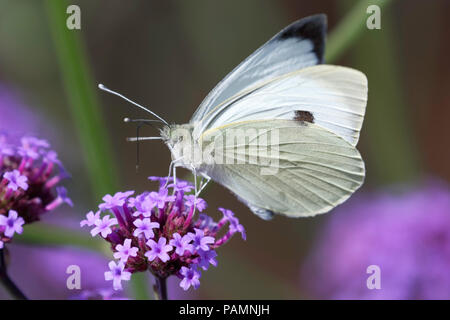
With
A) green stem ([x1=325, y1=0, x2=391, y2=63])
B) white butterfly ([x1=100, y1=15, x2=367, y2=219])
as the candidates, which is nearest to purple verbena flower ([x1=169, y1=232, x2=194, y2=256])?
white butterfly ([x1=100, y1=15, x2=367, y2=219])

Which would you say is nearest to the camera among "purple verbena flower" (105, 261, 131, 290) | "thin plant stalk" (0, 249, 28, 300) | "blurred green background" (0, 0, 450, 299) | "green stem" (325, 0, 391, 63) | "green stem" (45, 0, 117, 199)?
"purple verbena flower" (105, 261, 131, 290)

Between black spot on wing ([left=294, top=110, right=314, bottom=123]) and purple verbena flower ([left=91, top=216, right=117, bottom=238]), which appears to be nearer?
purple verbena flower ([left=91, top=216, right=117, bottom=238])

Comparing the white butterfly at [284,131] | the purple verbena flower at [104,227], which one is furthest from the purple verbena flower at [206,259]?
the white butterfly at [284,131]

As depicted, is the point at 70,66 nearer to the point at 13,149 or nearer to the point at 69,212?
the point at 13,149

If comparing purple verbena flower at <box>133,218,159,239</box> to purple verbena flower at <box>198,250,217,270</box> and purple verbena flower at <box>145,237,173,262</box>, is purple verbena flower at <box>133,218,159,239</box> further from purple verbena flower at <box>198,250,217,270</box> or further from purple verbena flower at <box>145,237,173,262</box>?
purple verbena flower at <box>198,250,217,270</box>

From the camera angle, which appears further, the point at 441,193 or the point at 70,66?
the point at 441,193

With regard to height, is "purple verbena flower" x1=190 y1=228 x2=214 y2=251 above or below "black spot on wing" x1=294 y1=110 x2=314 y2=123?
below

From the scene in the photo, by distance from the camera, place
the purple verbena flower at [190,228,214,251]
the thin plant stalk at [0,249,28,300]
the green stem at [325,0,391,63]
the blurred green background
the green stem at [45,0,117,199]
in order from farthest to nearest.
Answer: the blurred green background, the green stem at [325,0,391,63], the green stem at [45,0,117,199], the thin plant stalk at [0,249,28,300], the purple verbena flower at [190,228,214,251]

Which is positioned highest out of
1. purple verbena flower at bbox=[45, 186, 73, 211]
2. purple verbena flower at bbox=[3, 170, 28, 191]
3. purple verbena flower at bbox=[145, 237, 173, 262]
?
purple verbena flower at bbox=[3, 170, 28, 191]
